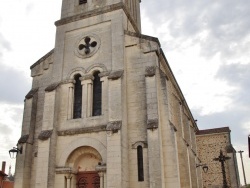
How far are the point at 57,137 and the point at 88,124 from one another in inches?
83.0

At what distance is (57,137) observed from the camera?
16.4 metres

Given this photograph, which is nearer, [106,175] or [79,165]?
[106,175]

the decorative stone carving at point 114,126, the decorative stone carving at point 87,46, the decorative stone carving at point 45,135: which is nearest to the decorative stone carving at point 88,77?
the decorative stone carving at point 87,46

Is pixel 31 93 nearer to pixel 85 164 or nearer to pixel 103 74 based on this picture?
pixel 103 74

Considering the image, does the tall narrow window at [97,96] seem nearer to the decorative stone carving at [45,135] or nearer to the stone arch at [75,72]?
the stone arch at [75,72]

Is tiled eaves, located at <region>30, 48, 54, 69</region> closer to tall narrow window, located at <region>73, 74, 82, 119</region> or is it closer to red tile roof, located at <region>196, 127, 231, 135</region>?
tall narrow window, located at <region>73, 74, 82, 119</region>

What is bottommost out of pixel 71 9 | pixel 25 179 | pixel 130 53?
pixel 25 179

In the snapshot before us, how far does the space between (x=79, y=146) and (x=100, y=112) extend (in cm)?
227

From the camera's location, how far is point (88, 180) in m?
15.5

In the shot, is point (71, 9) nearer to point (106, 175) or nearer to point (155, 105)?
point (155, 105)

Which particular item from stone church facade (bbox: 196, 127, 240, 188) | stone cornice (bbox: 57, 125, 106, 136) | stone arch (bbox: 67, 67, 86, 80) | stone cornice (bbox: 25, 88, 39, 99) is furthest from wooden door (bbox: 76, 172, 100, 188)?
stone church facade (bbox: 196, 127, 240, 188)

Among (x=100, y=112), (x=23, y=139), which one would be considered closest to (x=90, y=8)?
(x=100, y=112)

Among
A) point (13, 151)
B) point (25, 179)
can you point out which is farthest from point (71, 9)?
point (25, 179)

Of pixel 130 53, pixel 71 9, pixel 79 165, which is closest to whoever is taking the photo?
pixel 79 165
